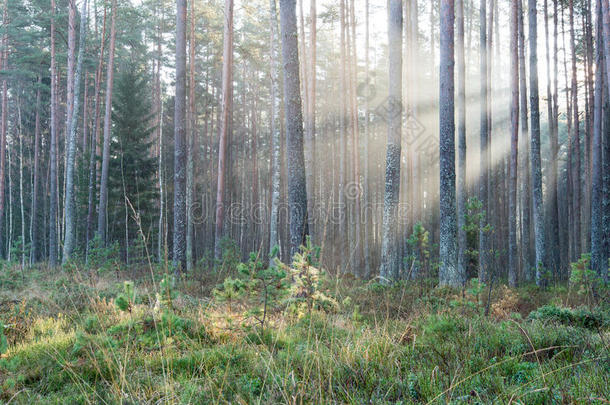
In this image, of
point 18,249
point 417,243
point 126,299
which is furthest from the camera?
point 18,249

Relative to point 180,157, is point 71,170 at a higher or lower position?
higher

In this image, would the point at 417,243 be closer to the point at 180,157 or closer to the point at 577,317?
the point at 577,317

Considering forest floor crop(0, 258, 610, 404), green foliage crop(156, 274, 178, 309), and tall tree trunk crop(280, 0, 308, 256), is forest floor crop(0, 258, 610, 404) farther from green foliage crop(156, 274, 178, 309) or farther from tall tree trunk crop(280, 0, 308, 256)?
tall tree trunk crop(280, 0, 308, 256)

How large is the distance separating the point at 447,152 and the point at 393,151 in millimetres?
1692

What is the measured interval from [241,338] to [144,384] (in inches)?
46.5

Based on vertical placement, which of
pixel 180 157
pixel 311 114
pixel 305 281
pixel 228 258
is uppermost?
pixel 311 114

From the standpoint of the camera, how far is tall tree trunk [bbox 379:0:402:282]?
10.4m

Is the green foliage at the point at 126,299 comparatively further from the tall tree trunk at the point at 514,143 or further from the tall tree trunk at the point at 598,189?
the tall tree trunk at the point at 598,189

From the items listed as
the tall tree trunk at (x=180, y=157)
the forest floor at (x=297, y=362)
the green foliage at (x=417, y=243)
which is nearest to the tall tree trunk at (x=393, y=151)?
the green foliage at (x=417, y=243)

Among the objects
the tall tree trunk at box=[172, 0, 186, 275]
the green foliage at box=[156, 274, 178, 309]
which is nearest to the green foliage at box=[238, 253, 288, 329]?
the green foliage at box=[156, 274, 178, 309]

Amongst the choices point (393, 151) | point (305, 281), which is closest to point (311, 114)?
point (393, 151)

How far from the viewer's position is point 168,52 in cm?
2834

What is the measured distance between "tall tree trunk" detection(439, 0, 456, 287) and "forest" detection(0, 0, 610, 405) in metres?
0.05

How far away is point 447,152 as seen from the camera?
29.8 feet
